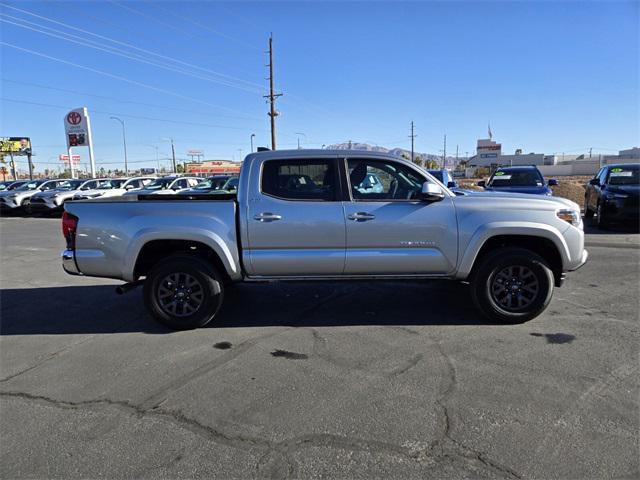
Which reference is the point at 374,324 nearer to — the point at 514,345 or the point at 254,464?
the point at 514,345

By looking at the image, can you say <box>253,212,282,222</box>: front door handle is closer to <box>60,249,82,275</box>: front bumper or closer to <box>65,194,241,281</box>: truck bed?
<box>65,194,241,281</box>: truck bed

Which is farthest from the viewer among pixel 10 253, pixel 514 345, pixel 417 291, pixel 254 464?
pixel 10 253

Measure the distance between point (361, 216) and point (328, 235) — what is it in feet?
1.34

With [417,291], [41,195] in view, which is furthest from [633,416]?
[41,195]

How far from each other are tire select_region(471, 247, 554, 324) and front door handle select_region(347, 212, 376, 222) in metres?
1.36

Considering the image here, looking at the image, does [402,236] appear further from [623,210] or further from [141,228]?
[623,210]

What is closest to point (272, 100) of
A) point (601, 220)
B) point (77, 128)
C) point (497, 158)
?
point (77, 128)

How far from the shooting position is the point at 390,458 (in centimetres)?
265

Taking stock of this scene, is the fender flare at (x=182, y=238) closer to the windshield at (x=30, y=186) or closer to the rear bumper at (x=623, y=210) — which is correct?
the rear bumper at (x=623, y=210)

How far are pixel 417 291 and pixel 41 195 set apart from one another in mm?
20547

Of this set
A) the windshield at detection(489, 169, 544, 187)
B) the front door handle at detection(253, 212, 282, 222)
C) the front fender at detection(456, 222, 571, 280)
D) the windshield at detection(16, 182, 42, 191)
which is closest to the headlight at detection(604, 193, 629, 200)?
the windshield at detection(489, 169, 544, 187)

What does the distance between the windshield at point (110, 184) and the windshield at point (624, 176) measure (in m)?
22.3

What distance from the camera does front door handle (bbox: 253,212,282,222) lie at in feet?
15.3

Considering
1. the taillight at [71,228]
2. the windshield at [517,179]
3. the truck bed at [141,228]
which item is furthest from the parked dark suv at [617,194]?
the taillight at [71,228]
